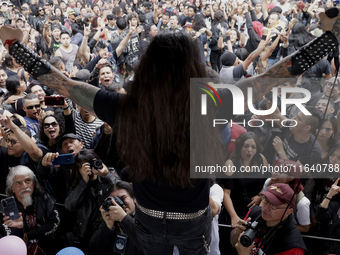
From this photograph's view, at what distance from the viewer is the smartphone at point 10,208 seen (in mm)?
2381

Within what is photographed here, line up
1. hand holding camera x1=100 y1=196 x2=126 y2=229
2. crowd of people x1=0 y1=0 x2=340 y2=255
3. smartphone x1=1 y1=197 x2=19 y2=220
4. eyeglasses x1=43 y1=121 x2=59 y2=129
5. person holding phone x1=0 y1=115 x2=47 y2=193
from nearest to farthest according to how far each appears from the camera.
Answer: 1. crowd of people x1=0 y1=0 x2=340 y2=255
2. hand holding camera x1=100 y1=196 x2=126 y2=229
3. smartphone x1=1 y1=197 x2=19 y2=220
4. person holding phone x1=0 y1=115 x2=47 y2=193
5. eyeglasses x1=43 y1=121 x2=59 y2=129

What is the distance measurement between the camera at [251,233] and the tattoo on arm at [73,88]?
1189mm

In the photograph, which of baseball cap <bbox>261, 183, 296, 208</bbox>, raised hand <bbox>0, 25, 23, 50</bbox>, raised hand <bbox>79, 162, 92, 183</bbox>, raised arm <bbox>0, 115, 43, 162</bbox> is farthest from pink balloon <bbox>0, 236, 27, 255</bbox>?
baseball cap <bbox>261, 183, 296, 208</bbox>

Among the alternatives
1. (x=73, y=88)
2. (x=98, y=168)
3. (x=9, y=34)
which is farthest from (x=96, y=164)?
(x=9, y=34)

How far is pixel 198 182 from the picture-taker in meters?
1.40

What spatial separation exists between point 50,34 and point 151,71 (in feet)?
23.6

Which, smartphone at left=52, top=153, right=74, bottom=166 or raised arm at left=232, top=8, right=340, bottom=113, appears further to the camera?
smartphone at left=52, top=153, right=74, bottom=166

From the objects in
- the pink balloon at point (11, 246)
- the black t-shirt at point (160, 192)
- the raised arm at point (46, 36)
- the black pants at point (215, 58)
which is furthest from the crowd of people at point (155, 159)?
the black pants at point (215, 58)

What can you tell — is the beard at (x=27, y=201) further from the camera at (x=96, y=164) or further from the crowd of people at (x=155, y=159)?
the camera at (x=96, y=164)

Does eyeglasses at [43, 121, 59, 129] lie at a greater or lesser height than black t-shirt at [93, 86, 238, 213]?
lesser

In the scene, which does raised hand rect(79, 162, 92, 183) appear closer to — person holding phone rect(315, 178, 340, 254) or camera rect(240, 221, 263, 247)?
camera rect(240, 221, 263, 247)

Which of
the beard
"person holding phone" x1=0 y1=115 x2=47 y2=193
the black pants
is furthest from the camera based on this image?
the black pants

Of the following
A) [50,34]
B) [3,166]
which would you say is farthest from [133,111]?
[50,34]

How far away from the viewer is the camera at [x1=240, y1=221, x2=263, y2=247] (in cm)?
200
